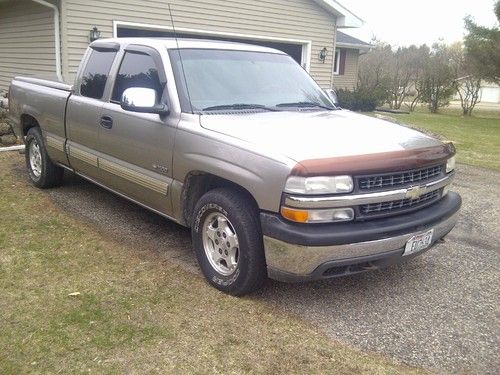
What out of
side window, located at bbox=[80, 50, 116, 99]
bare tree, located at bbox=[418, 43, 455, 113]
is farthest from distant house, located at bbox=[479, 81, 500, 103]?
side window, located at bbox=[80, 50, 116, 99]

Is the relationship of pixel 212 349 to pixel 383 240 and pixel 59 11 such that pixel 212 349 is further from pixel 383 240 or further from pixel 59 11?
pixel 59 11

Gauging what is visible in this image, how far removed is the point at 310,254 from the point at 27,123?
4.97 metres

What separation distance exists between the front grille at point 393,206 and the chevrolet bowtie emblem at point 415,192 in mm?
35

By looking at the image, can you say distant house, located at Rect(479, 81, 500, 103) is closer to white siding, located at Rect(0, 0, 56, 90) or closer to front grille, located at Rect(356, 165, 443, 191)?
white siding, located at Rect(0, 0, 56, 90)

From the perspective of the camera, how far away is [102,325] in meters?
3.36

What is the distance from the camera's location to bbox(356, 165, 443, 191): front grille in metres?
3.36

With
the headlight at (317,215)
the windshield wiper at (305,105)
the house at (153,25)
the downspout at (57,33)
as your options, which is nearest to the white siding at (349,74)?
the house at (153,25)

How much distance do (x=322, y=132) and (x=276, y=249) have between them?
97 centimetres

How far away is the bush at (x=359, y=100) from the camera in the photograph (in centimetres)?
2239

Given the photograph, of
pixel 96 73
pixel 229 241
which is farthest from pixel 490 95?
pixel 229 241

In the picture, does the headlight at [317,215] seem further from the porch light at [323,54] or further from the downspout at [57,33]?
the porch light at [323,54]

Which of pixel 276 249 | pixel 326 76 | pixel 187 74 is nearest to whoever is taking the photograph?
pixel 276 249

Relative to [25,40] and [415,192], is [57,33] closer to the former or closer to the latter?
→ [25,40]

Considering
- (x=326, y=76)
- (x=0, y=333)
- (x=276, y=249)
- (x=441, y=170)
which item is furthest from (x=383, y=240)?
(x=326, y=76)
